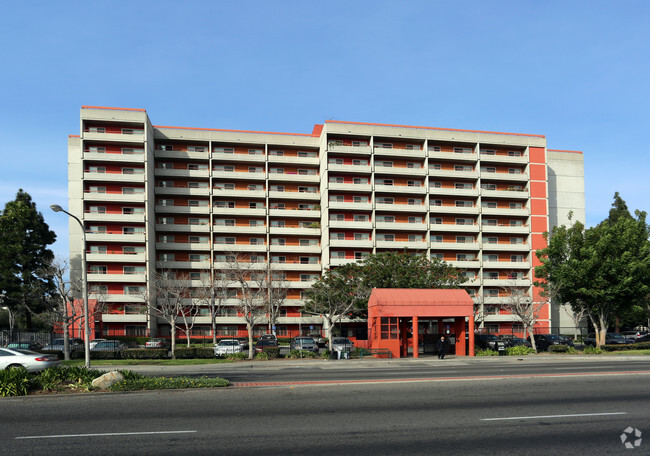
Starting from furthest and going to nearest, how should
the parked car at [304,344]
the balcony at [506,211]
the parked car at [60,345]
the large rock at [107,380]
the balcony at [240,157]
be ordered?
the balcony at [506,211] < the balcony at [240,157] < the parked car at [60,345] < the parked car at [304,344] < the large rock at [107,380]

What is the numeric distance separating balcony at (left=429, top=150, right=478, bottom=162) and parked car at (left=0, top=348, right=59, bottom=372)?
6273cm

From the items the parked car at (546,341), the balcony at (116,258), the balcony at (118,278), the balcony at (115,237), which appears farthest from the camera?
the balcony at (115,237)

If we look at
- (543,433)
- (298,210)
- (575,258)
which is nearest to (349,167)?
(298,210)

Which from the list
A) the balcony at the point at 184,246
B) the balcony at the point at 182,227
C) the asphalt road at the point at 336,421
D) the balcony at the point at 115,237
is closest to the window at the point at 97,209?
the balcony at the point at 115,237

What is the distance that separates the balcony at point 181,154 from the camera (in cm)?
7312

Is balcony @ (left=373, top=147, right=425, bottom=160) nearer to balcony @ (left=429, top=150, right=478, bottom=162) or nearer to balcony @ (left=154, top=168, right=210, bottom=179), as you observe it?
balcony @ (left=429, top=150, right=478, bottom=162)

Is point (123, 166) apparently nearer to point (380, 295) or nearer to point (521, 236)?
point (380, 295)

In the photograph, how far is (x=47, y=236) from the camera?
64812mm

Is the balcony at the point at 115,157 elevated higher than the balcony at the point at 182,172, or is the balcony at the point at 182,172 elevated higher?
the balcony at the point at 115,157

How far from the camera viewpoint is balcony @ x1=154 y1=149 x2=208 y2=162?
7312cm

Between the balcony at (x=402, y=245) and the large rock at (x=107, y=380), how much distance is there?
5828 cm

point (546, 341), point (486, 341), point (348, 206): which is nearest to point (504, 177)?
point (348, 206)

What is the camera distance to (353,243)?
73.5 m

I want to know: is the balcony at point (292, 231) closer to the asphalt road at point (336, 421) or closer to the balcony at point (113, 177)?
the balcony at point (113, 177)
